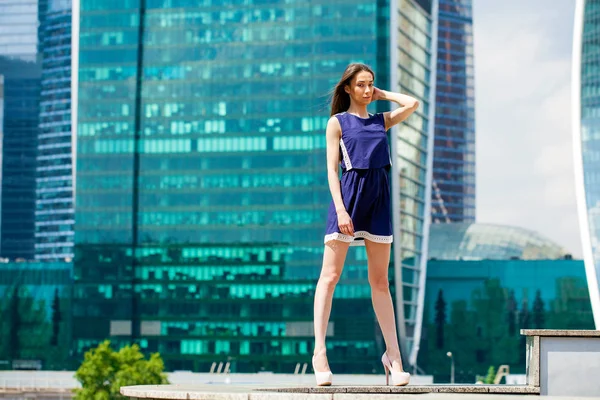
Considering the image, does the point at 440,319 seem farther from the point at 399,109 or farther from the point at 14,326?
the point at 399,109

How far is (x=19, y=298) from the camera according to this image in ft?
434

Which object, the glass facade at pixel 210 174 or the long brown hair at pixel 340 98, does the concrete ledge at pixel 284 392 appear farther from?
the glass facade at pixel 210 174

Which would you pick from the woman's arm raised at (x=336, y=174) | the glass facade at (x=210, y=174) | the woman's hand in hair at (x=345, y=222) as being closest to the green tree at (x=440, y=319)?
the glass facade at (x=210, y=174)

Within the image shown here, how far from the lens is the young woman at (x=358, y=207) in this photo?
38.0 ft

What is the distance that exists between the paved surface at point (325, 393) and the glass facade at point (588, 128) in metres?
84.1

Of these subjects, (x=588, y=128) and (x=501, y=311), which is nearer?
(x=588, y=128)

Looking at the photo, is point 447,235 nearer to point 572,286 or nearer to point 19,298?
point 572,286

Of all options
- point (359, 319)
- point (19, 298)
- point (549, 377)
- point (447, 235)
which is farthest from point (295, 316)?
point (549, 377)

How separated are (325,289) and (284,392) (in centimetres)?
157

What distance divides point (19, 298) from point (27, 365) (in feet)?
23.4

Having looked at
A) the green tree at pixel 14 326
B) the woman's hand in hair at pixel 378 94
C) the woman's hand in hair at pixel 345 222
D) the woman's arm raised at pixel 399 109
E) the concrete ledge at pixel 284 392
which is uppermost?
the woman's hand in hair at pixel 378 94

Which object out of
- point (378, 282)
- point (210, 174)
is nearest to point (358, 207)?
point (378, 282)

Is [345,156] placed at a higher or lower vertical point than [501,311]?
higher

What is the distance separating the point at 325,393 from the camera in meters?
9.73
